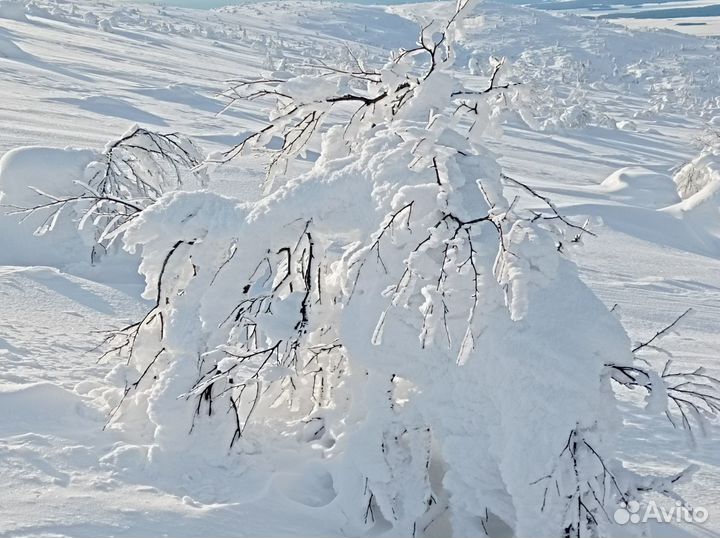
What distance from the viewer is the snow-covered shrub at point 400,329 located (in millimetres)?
3264

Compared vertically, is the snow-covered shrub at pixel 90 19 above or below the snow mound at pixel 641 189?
above

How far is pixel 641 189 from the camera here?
1706 centimetres

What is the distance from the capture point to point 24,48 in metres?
27.0

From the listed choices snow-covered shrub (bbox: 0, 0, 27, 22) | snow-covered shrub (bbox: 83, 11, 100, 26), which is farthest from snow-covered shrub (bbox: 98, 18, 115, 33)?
snow-covered shrub (bbox: 0, 0, 27, 22)

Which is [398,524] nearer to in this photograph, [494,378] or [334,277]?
[494,378]

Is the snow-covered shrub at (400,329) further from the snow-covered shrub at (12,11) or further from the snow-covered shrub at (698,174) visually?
the snow-covered shrub at (12,11)

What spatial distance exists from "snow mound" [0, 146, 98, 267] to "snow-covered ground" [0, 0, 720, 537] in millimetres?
33

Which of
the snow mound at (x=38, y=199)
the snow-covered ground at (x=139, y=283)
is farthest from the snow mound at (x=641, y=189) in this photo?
the snow mound at (x=38, y=199)

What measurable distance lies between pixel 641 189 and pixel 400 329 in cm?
1499

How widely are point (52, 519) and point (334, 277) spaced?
6.19 ft

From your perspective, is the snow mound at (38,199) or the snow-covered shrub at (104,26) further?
the snow-covered shrub at (104,26)

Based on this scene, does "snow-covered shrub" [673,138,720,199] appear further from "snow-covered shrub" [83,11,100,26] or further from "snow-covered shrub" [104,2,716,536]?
"snow-covered shrub" [83,11,100,26]

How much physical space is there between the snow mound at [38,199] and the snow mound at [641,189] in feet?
39.9

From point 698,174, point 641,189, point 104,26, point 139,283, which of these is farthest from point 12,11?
point 139,283
